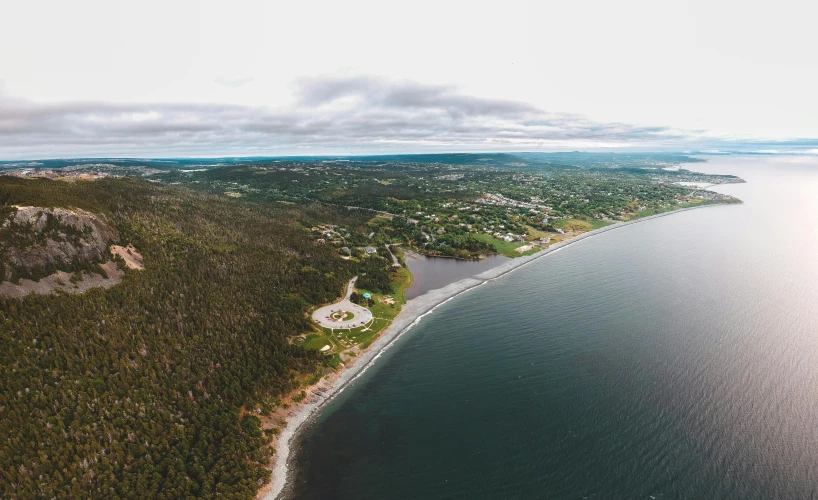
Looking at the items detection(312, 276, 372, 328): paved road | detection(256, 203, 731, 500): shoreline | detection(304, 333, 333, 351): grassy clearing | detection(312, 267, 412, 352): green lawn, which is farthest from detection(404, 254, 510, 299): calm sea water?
detection(304, 333, 333, 351): grassy clearing

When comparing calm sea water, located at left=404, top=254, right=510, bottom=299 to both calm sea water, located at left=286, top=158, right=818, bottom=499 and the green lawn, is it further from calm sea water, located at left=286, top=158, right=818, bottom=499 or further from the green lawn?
calm sea water, located at left=286, top=158, right=818, bottom=499

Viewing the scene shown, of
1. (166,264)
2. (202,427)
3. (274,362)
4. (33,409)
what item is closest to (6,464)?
(33,409)

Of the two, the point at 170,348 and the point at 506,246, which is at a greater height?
the point at 170,348

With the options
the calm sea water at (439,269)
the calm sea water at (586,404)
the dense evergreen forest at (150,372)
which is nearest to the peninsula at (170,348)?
the dense evergreen forest at (150,372)

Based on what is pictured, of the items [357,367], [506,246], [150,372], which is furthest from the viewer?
[506,246]

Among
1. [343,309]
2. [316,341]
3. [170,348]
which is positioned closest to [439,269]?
[343,309]

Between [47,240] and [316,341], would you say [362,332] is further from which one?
[47,240]

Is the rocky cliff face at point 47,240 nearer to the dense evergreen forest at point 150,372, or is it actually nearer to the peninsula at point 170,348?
the peninsula at point 170,348
